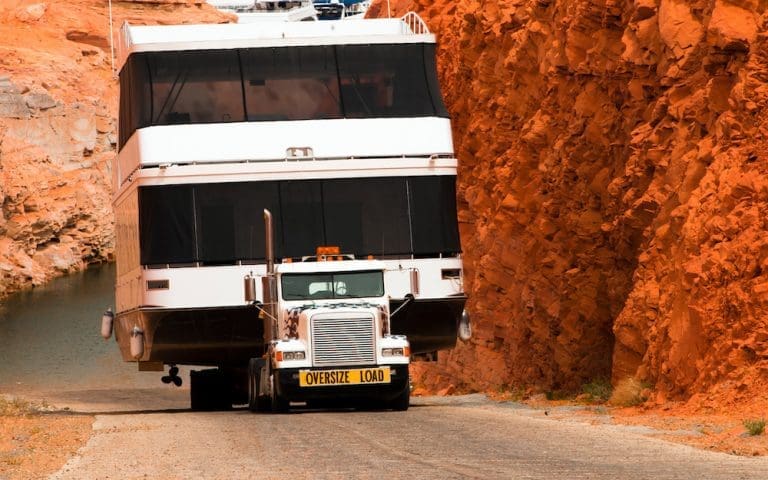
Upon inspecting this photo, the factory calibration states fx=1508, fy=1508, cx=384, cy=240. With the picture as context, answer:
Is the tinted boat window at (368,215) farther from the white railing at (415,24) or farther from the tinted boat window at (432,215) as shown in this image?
the white railing at (415,24)

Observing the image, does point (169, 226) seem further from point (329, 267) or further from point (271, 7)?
point (271, 7)

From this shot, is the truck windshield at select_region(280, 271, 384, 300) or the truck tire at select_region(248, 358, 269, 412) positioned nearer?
the truck windshield at select_region(280, 271, 384, 300)

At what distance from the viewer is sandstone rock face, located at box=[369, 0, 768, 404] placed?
2197 cm

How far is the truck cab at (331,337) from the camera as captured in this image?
21.9m

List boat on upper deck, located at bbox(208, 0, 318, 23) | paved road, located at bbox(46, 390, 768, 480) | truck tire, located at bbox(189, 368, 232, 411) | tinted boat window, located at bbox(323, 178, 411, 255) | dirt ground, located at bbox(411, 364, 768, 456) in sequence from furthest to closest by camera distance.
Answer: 1. boat on upper deck, located at bbox(208, 0, 318, 23)
2. truck tire, located at bbox(189, 368, 232, 411)
3. tinted boat window, located at bbox(323, 178, 411, 255)
4. dirt ground, located at bbox(411, 364, 768, 456)
5. paved road, located at bbox(46, 390, 768, 480)

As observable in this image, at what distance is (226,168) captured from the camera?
23.5m

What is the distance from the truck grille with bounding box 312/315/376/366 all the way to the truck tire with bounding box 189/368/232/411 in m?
6.13

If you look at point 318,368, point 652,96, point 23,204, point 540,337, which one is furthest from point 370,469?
point 23,204

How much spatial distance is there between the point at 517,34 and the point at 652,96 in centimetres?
1089

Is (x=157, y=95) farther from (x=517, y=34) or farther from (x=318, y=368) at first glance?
(x=517, y=34)

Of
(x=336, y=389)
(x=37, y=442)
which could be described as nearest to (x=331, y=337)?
(x=336, y=389)

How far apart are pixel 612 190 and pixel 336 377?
863cm

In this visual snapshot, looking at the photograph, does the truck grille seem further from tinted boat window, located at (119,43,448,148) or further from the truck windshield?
tinted boat window, located at (119,43,448,148)

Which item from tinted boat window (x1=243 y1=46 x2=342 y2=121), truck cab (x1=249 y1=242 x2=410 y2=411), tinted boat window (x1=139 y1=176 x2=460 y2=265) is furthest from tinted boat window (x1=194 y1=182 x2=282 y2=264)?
tinted boat window (x1=243 y1=46 x2=342 y2=121)
